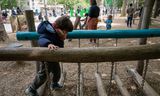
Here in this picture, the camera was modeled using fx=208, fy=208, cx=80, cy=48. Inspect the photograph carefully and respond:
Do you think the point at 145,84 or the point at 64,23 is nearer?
the point at 64,23

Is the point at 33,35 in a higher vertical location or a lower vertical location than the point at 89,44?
higher

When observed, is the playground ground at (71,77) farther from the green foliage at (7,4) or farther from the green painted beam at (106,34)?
the green foliage at (7,4)

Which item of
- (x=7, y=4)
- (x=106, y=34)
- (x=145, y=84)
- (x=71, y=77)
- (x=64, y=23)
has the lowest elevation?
(x=71, y=77)

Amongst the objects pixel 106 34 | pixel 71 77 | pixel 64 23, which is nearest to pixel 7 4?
pixel 71 77

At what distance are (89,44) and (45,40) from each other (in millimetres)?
5290

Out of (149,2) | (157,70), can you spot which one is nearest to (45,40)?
(149,2)

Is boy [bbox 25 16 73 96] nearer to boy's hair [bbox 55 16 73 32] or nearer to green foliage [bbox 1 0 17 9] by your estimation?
boy's hair [bbox 55 16 73 32]

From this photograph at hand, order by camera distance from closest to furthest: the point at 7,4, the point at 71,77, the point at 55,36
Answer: the point at 55,36
the point at 71,77
the point at 7,4

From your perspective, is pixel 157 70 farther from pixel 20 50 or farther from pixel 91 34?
pixel 20 50

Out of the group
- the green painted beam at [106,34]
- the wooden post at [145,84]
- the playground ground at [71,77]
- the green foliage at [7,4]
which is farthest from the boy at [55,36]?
the green foliage at [7,4]

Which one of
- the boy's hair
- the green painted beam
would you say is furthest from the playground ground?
the boy's hair

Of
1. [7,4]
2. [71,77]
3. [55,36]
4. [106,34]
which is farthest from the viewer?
[7,4]

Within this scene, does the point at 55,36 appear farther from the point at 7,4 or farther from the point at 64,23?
the point at 7,4

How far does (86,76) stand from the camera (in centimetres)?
440
